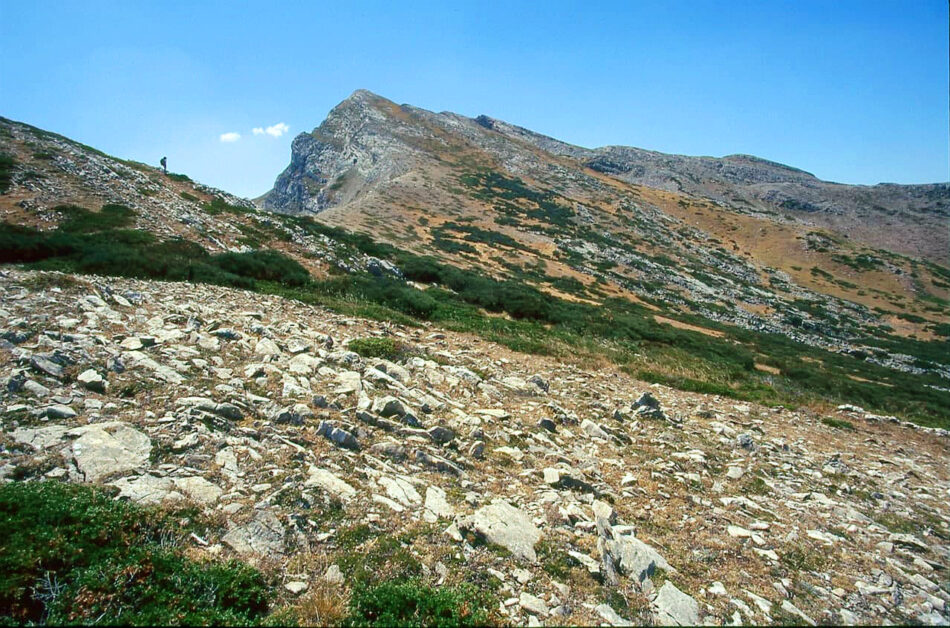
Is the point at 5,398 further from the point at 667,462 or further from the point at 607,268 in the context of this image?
the point at 607,268

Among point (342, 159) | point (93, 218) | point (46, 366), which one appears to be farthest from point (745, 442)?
point (342, 159)

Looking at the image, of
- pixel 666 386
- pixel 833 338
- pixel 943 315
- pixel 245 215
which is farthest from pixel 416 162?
pixel 943 315

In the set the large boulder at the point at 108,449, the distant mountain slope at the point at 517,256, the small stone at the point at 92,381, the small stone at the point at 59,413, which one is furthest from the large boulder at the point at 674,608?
the distant mountain slope at the point at 517,256

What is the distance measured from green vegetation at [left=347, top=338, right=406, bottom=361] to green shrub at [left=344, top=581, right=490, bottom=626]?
685 centimetres

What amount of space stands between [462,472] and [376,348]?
5087mm

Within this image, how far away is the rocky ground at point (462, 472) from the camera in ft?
15.5

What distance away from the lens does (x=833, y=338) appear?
41.6m

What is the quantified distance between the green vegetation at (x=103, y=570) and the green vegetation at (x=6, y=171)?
23840mm

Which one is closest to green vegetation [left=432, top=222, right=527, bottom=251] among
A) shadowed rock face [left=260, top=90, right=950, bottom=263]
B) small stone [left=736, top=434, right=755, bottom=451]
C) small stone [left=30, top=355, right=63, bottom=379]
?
shadowed rock face [left=260, top=90, right=950, bottom=263]

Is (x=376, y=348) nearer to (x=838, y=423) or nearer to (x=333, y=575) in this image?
(x=333, y=575)

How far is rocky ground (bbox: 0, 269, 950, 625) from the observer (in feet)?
15.5

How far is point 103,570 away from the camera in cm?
374

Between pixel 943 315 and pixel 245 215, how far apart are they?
249 feet

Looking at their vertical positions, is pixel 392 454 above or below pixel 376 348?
below
